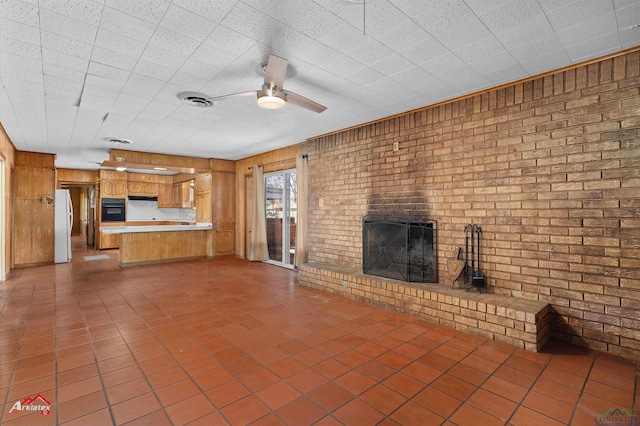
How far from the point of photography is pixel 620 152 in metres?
2.59

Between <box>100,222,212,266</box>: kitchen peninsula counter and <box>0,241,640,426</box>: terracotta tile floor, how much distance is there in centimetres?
272

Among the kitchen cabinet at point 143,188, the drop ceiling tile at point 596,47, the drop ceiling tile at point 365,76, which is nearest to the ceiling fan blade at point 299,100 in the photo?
the drop ceiling tile at point 365,76

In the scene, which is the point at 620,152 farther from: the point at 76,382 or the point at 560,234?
the point at 76,382

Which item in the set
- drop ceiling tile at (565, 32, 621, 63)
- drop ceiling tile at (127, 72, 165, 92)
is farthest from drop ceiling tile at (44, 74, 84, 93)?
drop ceiling tile at (565, 32, 621, 63)

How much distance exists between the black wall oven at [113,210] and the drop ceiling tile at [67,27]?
8200 mm

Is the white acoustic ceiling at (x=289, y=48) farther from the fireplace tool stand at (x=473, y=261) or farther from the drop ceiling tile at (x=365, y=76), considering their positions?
the fireplace tool stand at (x=473, y=261)

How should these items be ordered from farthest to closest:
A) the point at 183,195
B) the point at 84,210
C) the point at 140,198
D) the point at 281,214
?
the point at 84,210, the point at 183,195, the point at 140,198, the point at 281,214

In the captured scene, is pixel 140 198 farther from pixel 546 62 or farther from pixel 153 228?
pixel 546 62

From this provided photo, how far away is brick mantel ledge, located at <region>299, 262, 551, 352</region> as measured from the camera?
9.01 feet

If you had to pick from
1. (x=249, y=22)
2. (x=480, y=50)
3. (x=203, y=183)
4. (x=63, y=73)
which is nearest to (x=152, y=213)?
(x=203, y=183)

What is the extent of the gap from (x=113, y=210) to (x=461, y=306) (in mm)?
9916

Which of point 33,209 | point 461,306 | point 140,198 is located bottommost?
point 461,306

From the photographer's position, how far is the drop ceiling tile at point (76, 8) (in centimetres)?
190

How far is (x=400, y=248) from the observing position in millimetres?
4102
